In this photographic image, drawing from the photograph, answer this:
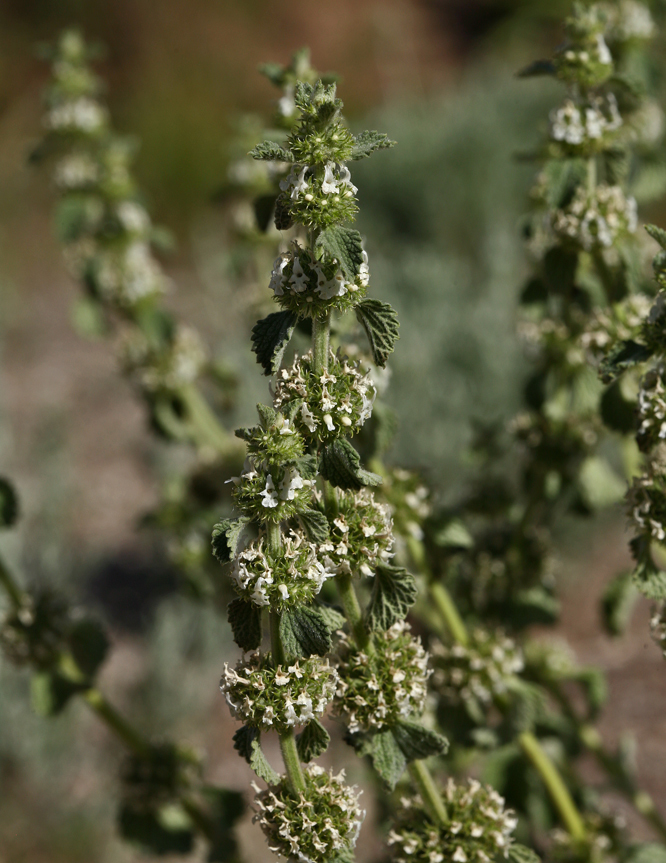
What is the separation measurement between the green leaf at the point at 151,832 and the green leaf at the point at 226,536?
1146 millimetres

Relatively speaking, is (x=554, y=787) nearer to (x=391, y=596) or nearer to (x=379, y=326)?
(x=391, y=596)

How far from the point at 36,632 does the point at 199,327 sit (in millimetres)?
5296

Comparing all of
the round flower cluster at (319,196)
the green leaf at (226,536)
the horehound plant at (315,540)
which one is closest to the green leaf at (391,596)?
the horehound plant at (315,540)

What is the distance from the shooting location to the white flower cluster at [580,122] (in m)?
1.60

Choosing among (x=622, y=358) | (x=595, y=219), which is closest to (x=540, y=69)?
(x=595, y=219)

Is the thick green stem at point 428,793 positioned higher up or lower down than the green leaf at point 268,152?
lower down

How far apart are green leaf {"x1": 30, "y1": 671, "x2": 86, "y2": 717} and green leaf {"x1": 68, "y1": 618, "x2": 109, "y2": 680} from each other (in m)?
0.05

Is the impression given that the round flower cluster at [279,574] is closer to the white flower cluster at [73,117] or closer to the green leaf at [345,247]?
the green leaf at [345,247]

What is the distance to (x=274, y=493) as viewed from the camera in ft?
3.62

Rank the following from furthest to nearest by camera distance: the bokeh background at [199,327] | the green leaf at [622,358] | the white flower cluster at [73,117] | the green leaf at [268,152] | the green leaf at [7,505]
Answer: the bokeh background at [199,327]
the white flower cluster at [73,117]
the green leaf at [7,505]
the green leaf at [622,358]
the green leaf at [268,152]

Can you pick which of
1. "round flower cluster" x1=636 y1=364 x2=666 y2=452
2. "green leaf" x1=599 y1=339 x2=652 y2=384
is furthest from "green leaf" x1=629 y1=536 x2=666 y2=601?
"green leaf" x1=599 y1=339 x2=652 y2=384

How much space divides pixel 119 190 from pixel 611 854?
6.83 feet

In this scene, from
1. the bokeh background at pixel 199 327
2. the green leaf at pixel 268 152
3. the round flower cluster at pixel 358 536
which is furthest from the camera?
the bokeh background at pixel 199 327

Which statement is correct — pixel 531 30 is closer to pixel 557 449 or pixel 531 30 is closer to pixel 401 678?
pixel 557 449
